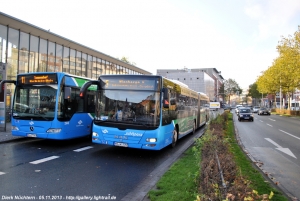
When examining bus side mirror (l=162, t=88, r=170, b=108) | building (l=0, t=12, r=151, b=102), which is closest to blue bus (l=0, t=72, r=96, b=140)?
bus side mirror (l=162, t=88, r=170, b=108)

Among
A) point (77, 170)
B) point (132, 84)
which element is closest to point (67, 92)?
point (132, 84)

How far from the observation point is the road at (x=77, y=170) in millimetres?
5195

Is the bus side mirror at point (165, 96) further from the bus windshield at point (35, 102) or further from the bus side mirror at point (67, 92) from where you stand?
the bus windshield at point (35, 102)

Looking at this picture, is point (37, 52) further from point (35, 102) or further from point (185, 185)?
point (185, 185)

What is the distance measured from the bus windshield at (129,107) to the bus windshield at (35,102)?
7.51ft

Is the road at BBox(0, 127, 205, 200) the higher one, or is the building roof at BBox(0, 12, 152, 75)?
the building roof at BBox(0, 12, 152, 75)

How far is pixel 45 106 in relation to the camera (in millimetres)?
9922

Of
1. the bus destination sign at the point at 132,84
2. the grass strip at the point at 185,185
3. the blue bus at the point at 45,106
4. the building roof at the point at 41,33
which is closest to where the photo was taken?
the grass strip at the point at 185,185

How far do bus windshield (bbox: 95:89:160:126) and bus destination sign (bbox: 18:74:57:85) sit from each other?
98.7 inches

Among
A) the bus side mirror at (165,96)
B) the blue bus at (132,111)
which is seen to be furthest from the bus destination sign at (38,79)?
the bus side mirror at (165,96)

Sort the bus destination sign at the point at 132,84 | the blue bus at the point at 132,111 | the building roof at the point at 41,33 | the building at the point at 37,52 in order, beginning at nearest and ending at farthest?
the blue bus at the point at 132,111 < the bus destination sign at the point at 132,84 < the building roof at the point at 41,33 < the building at the point at 37,52

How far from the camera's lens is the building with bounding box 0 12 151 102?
18.7 meters

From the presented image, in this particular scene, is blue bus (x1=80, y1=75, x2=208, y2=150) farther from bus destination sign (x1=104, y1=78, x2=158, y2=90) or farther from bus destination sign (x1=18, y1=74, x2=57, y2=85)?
bus destination sign (x1=18, y1=74, x2=57, y2=85)

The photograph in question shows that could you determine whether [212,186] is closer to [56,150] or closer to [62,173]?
[62,173]
